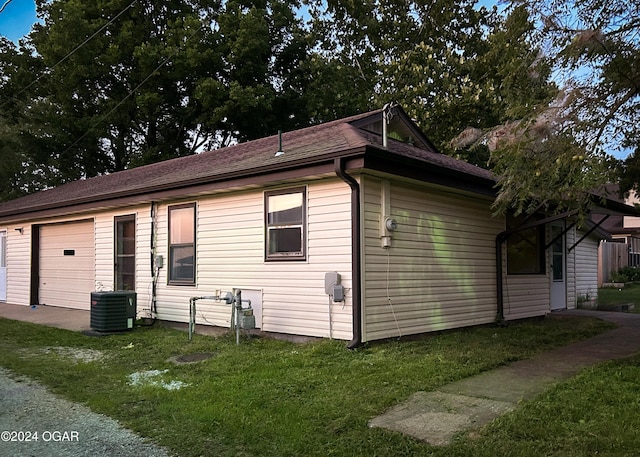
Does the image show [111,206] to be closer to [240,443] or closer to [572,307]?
[240,443]

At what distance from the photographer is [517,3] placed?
237 inches

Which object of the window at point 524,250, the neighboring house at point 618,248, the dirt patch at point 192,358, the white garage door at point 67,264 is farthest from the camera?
the neighboring house at point 618,248

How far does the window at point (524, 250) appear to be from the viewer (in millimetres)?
10758

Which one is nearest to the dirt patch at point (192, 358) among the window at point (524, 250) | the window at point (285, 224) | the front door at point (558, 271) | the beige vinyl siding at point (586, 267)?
the window at point (285, 224)

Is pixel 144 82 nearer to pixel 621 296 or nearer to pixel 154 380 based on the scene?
pixel 154 380

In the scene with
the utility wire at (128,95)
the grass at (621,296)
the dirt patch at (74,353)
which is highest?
the utility wire at (128,95)

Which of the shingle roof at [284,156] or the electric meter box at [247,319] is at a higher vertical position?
the shingle roof at [284,156]

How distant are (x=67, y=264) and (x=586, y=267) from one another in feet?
45.1

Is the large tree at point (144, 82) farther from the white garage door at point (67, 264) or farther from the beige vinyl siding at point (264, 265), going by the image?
the beige vinyl siding at point (264, 265)

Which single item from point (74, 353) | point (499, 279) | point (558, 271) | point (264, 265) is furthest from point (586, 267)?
point (74, 353)

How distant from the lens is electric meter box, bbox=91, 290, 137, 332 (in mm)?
9375

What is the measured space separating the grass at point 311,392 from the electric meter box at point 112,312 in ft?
1.91

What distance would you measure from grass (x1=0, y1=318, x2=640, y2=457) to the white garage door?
13.4 feet

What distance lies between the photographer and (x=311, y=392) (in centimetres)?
532
